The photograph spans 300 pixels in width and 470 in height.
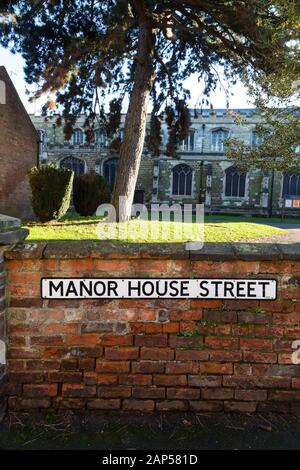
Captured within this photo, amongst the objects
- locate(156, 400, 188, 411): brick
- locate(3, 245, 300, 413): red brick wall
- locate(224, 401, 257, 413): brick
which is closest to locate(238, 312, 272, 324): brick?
locate(3, 245, 300, 413): red brick wall

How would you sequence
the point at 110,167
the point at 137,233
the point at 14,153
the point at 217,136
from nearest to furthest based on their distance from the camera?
the point at 137,233
the point at 14,153
the point at 110,167
the point at 217,136

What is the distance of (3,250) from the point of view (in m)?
2.39

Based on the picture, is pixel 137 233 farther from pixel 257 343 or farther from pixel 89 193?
pixel 89 193

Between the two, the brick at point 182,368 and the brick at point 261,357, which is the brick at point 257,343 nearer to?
the brick at point 261,357

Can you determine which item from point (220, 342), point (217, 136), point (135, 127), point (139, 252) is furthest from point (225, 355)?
point (217, 136)

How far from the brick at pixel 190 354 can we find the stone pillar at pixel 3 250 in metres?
1.35

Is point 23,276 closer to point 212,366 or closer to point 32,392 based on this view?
point 32,392

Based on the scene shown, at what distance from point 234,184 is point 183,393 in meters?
37.1

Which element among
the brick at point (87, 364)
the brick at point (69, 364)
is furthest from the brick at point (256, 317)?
the brick at point (69, 364)

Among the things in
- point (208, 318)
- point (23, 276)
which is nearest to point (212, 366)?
point (208, 318)

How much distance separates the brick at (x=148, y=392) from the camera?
256 centimetres

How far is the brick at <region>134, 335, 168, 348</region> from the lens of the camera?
2537mm

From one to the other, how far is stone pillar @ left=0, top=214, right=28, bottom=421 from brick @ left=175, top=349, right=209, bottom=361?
4.43 feet
